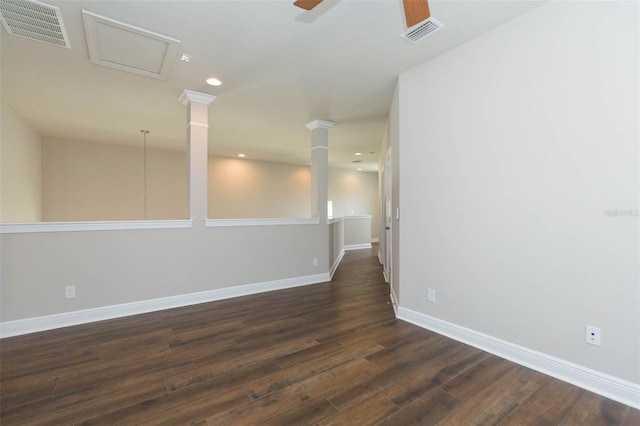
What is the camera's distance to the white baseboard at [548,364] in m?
1.78

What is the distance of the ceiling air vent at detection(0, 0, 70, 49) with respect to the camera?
2086 millimetres

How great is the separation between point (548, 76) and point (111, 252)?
442 cm

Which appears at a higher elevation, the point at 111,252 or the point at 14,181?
the point at 14,181

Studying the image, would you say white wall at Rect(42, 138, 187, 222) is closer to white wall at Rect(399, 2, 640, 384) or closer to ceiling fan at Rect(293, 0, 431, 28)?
white wall at Rect(399, 2, 640, 384)

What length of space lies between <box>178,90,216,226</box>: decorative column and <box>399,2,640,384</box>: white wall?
8.73ft

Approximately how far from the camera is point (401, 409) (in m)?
1.70

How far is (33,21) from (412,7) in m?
2.87

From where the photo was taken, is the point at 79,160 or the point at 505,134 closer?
the point at 505,134

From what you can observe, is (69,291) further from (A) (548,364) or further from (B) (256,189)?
(B) (256,189)

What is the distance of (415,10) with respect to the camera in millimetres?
1794

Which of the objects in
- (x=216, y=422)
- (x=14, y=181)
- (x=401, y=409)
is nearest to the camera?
(x=216, y=422)

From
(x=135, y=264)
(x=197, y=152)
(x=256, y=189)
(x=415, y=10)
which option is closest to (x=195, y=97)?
(x=197, y=152)

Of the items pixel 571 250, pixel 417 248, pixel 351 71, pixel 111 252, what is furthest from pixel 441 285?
pixel 111 252

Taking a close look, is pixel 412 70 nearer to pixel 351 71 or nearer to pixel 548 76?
pixel 351 71
